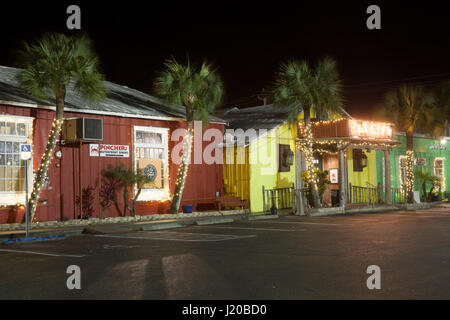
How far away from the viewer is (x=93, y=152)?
19031mm

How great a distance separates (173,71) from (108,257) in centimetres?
1106

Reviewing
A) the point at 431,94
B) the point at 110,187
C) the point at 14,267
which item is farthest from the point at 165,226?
the point at 431,94

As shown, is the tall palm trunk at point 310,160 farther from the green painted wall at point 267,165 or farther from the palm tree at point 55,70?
the palm tree at point 55,70

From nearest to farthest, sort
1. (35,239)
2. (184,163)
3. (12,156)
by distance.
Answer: (35,239), (12,156), (184,163)

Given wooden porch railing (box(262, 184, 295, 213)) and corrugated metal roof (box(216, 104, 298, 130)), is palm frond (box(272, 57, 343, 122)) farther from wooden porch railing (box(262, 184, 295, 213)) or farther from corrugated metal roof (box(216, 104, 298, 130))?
wooden porch railing (box(262, 184, 295, 213))

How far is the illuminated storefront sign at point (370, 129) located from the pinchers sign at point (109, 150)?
9792mm

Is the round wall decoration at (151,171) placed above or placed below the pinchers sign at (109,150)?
below

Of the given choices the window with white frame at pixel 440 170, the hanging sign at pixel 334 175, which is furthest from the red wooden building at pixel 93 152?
the window with white frame at pixel 440 170

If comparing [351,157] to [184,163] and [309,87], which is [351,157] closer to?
[309,87]

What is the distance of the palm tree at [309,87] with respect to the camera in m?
22.5

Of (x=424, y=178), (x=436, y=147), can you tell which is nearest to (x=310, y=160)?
(x=424, y=178)

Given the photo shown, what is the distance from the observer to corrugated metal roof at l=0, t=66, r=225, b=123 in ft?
58.0

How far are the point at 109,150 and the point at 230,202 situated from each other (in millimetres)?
5665
